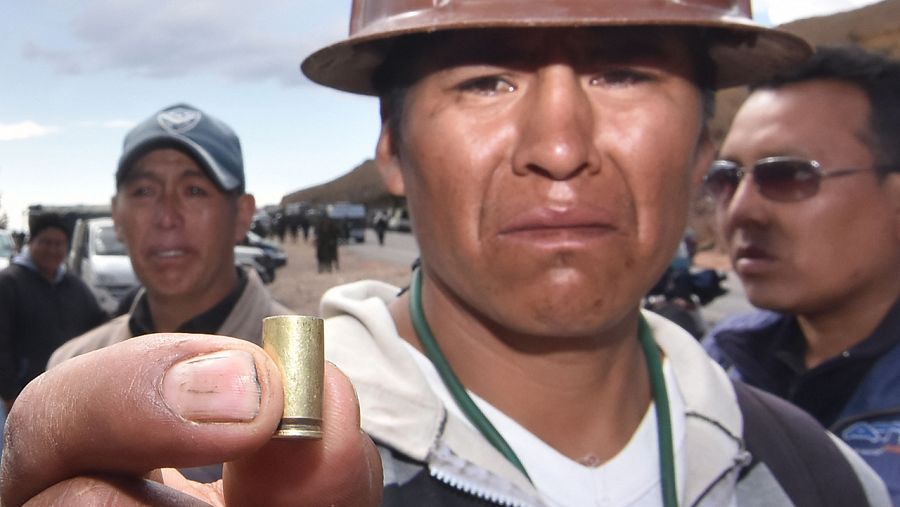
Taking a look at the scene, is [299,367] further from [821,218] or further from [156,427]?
[821,218]

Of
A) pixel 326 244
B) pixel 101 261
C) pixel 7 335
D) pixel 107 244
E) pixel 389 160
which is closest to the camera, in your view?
pixel 389 160

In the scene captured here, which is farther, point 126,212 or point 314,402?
point 126,212

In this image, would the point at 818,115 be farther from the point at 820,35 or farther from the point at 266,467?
the point at 820,35

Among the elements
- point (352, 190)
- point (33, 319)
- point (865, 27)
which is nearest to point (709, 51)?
point (33, 319)

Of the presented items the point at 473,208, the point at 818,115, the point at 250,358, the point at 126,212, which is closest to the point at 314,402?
the point at 250,358

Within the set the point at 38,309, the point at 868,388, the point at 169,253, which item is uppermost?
the point at 169,253

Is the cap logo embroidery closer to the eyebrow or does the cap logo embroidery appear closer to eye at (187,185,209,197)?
eye at (187,185,209,197)
